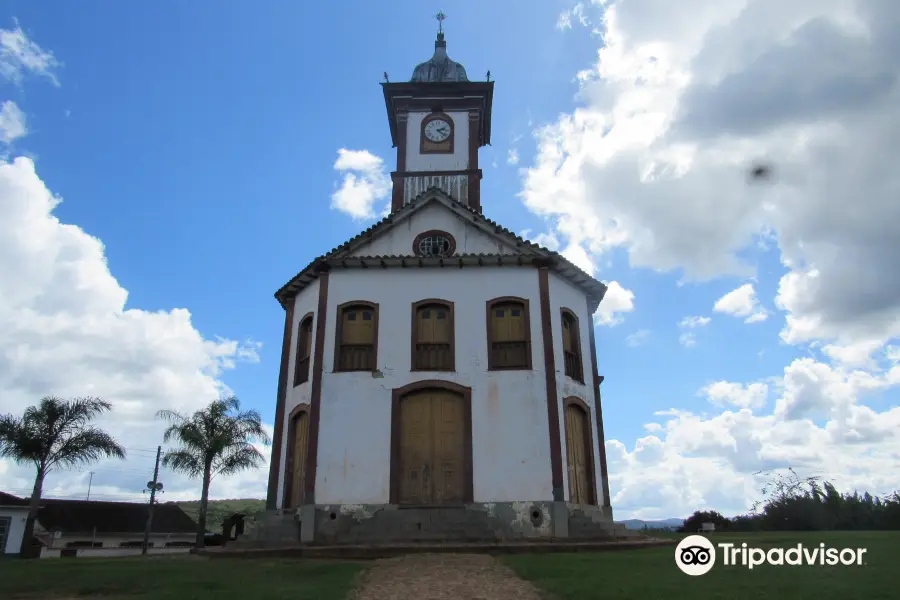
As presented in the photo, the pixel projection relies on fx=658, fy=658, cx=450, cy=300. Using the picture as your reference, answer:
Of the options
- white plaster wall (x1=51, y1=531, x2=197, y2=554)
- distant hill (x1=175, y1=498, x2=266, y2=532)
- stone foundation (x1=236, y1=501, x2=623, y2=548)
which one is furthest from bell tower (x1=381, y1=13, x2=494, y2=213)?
distant hill (x1=175, y1=498, x2=266, y2=532)

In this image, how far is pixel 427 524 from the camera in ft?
51.8

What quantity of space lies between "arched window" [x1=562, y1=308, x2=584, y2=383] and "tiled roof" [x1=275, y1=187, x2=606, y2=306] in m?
1.27

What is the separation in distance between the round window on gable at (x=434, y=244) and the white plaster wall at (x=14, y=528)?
29039 millimetres

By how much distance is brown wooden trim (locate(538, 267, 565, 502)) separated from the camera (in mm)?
16453

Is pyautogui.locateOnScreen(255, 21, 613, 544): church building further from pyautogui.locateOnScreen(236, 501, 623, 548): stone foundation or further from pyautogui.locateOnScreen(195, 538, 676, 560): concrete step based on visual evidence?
pyautogui.locateOnScreen(195, 538, 676, 560): concrete step

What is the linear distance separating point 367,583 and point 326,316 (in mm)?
9456

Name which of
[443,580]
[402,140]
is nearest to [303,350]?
[402,140]

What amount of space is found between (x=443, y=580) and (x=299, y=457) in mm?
9139

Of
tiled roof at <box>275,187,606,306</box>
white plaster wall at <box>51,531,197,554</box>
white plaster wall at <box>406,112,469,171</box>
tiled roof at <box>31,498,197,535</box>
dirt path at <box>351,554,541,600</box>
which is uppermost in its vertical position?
white plaster wall at <box>406,112,469,171</box>

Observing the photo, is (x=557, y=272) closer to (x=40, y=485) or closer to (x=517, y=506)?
(x=517, y=506)

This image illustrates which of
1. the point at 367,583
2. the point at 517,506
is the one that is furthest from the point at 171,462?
the point at 367,583

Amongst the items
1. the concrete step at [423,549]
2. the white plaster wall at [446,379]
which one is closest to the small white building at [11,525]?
the concrete step at [423,549]

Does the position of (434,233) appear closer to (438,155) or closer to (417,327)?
(417,327)

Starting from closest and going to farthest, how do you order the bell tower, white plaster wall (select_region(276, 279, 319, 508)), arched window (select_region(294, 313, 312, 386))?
1. white plaster wall (select_region(276, 279, 319, 508))
2. arched window (select_region(294, 313, 312, 386))
3. the bell tower
